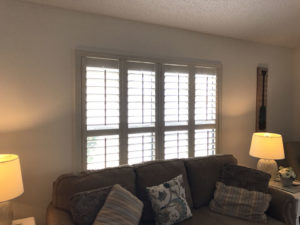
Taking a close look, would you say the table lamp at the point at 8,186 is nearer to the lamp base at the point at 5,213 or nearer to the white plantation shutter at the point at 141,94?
the lamp base at the point at 5,213

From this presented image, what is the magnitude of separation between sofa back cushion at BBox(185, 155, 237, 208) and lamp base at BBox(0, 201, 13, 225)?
158 centimetres

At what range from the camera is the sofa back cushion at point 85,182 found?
1.82 m

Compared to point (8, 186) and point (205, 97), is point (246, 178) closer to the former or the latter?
point (205, 97)

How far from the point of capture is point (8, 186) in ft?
5.01

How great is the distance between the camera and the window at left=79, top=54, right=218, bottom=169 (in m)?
2.25

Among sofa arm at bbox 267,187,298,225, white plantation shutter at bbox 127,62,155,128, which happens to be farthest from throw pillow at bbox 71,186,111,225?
sofa arm at bbox 267,187,298,225

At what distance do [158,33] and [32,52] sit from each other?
4.38 ft

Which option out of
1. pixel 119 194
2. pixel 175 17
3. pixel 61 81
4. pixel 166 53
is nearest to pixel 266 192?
pixel 119 194

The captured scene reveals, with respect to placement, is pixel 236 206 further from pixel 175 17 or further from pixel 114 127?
pixel 175 17

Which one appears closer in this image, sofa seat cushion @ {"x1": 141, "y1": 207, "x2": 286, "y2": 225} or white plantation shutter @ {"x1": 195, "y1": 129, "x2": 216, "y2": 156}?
sofa seat cushion @ {"x1": 141, "y1": 207, "x2": 286, "y2": 225}

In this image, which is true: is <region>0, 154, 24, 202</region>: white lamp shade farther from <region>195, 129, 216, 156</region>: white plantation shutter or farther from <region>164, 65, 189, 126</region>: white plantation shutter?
<region>195, 129, 216, 156</region>: white plantation shutter

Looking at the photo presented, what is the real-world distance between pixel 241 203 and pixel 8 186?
6.28 ft

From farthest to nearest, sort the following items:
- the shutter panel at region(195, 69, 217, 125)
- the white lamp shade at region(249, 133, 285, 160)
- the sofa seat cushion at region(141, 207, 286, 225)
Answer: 1. the shutter panel at region(195, 69, 217, 125)
2. the white lamp shade at region(249, 133, 285, 160)
3. the sofa seat cushion at region(141, 207, 286, 225)

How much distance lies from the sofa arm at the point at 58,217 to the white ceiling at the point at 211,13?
1.79 m
